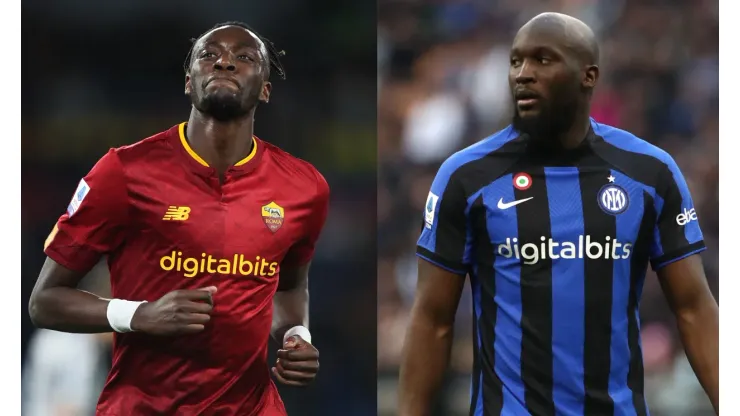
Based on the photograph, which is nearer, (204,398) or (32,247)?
(204,398)

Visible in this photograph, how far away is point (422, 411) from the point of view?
3674 mm

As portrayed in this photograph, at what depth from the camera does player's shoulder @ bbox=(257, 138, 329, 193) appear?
13.9 ft

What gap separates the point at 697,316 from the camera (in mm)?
3637

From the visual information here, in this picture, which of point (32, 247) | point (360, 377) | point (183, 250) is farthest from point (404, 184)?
point (183, 250)

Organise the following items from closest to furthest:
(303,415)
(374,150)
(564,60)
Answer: (564,60), (303,415), (374,150)

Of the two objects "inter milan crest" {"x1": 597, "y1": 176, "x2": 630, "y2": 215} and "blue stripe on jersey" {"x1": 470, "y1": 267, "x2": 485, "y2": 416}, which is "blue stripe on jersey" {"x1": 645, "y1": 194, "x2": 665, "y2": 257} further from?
"blue stripe on jersey" {"x1": 470, "y1": 267, "x2": 485, "y2": 416}

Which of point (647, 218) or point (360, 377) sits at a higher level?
point (647, 218)

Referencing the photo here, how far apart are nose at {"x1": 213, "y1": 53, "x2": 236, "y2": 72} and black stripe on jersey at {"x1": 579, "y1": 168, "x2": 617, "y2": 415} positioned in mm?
1475

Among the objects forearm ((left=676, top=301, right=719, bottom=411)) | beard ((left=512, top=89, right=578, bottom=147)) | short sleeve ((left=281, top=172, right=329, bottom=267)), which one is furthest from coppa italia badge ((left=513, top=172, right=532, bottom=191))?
short sleeve ((left=281, top=172, right=329, bottom=267))

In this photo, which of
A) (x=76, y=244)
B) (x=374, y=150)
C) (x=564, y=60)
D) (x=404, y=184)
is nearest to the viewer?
(x=564, y=60)

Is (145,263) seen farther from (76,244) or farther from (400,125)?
(400,125)

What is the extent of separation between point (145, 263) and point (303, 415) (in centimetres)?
230

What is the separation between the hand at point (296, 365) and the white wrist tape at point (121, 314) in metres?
0.57

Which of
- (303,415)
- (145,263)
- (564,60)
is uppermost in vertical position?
(564,60)
